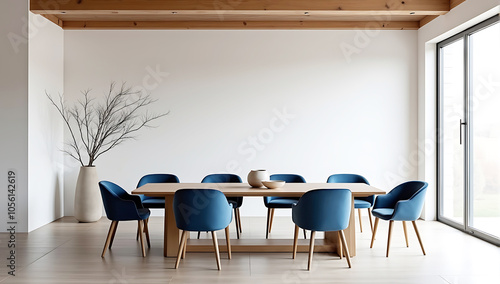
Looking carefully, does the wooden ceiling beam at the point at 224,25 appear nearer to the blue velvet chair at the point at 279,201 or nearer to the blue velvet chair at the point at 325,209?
the blue velvet chair at the point at 279,201

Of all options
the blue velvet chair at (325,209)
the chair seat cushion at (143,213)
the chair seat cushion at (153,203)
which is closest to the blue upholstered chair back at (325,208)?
the blue velvet chair at (325,209)

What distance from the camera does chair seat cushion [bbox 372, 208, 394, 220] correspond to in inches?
184

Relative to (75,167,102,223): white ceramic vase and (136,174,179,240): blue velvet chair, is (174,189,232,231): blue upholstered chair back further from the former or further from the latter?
(75,167,102,223): white ceramic vase

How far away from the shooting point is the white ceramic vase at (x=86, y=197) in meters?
6.55

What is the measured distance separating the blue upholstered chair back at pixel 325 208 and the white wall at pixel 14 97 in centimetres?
362

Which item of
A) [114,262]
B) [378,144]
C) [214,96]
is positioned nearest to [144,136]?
[214,96]

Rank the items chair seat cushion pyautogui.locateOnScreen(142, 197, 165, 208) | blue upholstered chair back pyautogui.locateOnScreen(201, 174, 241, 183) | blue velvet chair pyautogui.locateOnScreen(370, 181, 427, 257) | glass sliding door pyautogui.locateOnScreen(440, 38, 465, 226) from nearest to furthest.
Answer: blue velvet chair pyautogui.locateOnScreen(370, 181, 427, 257), chair seat cushion pyautogui.locateOnScreen(142, 197, 165, 208), blue upholstered chair back pyautogui.locateOnScreen(201, 174, 241, 183), glass sliding door pyautogui.locateOnScreen(440, 38, 465, 226)

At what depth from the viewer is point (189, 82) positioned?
278 inches

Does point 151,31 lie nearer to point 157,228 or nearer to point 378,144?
point 157,228

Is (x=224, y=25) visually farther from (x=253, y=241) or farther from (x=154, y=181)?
(x=253, y=241)

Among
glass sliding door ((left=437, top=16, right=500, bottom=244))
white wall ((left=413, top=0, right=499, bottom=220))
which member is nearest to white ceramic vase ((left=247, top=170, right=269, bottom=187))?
glass sliding door ((left=437, top=16, right=500, bottom=244))

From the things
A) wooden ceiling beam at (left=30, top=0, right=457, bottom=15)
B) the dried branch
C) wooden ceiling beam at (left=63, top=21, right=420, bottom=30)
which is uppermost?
wooden ceiling beam at (left=63, top=21, right=420, bottom=30)

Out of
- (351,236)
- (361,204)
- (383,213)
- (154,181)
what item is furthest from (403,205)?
(154,181)

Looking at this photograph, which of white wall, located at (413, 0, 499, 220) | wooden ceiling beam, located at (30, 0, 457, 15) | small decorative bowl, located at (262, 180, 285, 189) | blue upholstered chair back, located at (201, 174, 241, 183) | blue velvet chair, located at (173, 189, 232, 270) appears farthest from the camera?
white wall, located at (413, 0, 499, 220)
